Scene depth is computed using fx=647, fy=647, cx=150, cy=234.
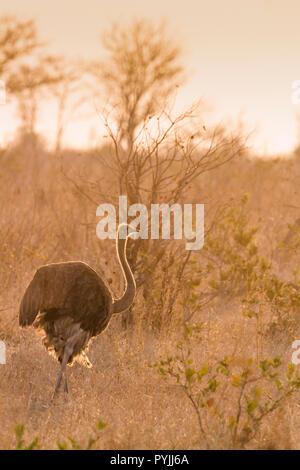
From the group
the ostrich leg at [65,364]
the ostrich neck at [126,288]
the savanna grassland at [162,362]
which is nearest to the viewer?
the savanna grassland at [162,362]

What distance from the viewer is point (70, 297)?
5.38 metres

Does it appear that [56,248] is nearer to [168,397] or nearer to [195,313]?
[195,313]

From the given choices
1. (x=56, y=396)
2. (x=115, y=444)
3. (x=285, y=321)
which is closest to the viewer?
(x=115, y=444)

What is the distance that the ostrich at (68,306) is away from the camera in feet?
17.7

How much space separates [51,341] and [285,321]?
2525mm

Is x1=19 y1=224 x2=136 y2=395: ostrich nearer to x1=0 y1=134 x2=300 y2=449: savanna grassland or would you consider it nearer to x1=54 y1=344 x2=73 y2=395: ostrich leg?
x1=54 y1=344 x2=73 y2=395: ostrich leg

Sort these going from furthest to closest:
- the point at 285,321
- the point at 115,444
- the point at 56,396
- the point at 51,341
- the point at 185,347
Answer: the point at 285,321, the point at 185,347, the point at 51,341, the point at 56,396, the point at 115,444

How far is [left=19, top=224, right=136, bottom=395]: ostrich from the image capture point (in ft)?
17.7

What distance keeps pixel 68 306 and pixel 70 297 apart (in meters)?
0.08

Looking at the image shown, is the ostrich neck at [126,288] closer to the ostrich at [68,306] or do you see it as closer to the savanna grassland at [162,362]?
the ostrich at [68,306]

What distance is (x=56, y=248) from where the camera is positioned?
9.00 meters

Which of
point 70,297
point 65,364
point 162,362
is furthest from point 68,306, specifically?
point 162,362

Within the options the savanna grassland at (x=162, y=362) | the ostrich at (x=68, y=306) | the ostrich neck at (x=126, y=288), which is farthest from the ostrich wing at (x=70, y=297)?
the savanna grassland at (x=162, y=362)

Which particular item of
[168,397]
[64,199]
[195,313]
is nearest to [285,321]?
[195,313]
